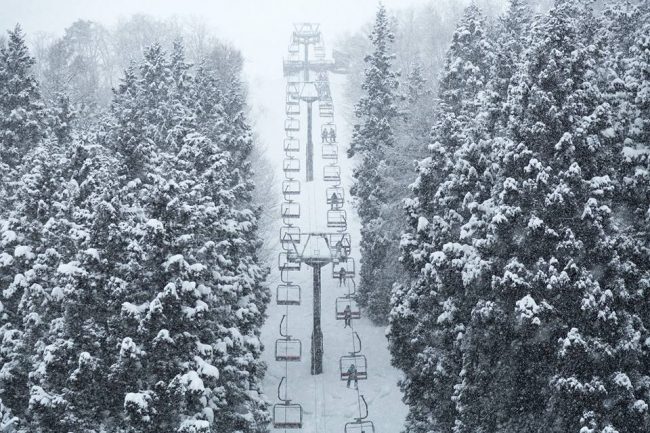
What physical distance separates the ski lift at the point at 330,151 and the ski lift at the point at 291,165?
2.68 meters

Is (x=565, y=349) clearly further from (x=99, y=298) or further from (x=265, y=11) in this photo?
(x=265, y=11)

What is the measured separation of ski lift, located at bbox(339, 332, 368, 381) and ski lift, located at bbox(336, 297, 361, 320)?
113 inches

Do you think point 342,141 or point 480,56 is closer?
point 480,56

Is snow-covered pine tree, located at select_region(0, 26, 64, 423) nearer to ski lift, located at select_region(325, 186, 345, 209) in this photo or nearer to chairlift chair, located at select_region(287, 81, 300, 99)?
ski lift, located at select_region(325, 186, 345, 209)

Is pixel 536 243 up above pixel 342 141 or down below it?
below

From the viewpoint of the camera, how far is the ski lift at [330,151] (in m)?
59.7

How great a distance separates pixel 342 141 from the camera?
215 feet

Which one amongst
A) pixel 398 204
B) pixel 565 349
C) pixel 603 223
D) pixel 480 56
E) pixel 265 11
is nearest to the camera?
pixel 565 349

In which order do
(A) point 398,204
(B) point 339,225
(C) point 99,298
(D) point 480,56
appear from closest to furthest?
(C) point 99,298 → (D) point 480,56 → (A) point 398,204 → (B) point 339,225

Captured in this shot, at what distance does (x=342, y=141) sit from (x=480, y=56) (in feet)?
117

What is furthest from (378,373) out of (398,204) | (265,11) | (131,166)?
(265,11)

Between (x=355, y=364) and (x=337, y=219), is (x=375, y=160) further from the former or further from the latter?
(x=337, y=219)

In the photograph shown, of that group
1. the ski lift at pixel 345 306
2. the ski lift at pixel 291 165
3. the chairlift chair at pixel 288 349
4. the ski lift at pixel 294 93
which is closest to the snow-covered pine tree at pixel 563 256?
the chairlift chair at pixel 288 349

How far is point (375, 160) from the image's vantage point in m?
36.7
